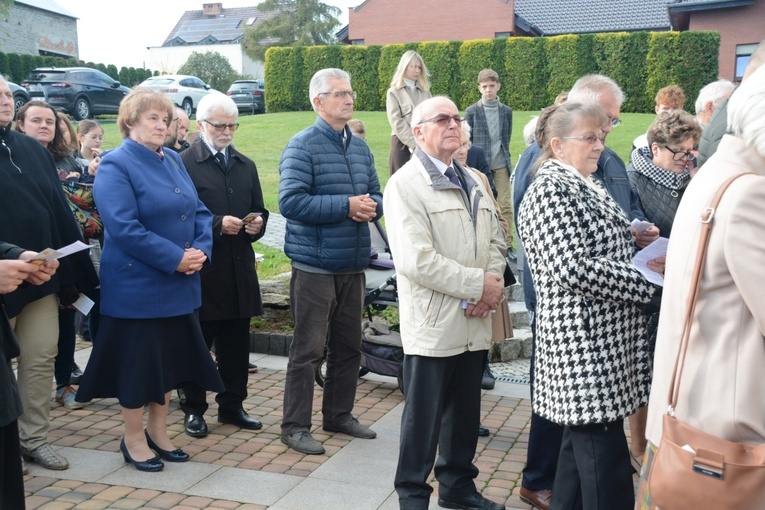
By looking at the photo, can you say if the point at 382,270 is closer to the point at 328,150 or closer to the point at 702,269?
the point at 328,150

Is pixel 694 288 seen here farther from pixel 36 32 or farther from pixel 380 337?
pixel 36 32

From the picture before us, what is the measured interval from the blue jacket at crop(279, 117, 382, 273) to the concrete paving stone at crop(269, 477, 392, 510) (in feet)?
4.34

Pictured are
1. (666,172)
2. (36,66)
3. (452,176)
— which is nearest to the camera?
(452,176)

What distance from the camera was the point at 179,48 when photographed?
8588 cm

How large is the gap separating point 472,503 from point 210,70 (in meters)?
55.9

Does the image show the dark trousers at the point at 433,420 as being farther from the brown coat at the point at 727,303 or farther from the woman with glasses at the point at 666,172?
the brown coat at the point at 727,303

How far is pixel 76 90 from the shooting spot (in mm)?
29641

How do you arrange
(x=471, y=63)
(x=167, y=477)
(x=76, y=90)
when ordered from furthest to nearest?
(x=471, y=63) < (x=76, y=90) < (x=167, y=477)

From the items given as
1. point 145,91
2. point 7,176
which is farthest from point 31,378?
point 145,91

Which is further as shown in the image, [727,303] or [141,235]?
[141,235]

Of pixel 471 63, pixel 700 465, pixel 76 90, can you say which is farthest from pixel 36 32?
pixel 700 465

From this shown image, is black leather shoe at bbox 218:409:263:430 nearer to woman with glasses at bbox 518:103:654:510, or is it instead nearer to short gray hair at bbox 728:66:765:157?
woman with glasses at bbox 518:103:654:510

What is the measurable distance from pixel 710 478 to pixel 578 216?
1.40 metres

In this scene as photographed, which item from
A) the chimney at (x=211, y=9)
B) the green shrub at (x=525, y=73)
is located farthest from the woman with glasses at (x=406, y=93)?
the chimney at (x=211, y=9)
